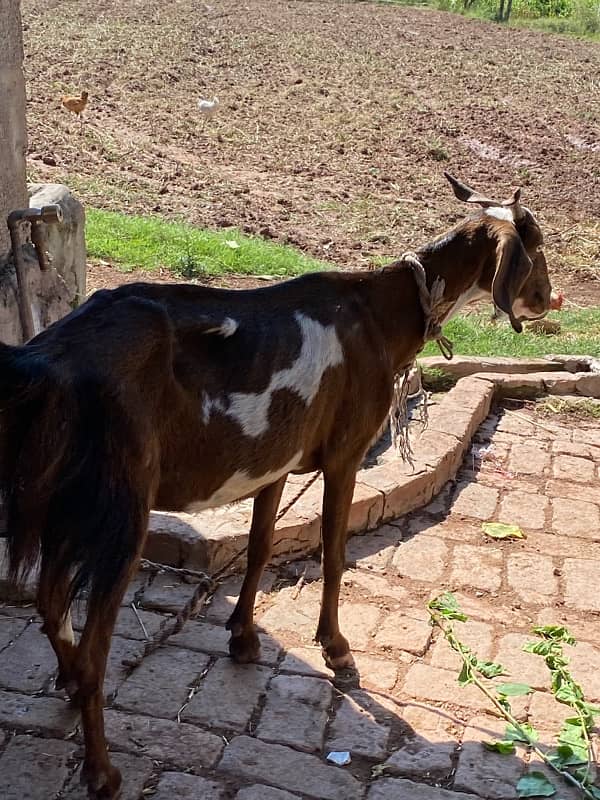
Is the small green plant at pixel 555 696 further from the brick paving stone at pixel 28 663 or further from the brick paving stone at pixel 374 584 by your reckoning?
the brick paving stone at pixel 28 663

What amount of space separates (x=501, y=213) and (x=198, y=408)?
1666 mm

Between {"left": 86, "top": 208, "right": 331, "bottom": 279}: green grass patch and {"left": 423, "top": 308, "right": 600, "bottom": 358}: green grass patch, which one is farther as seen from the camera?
{"left": 86, "top": 208, "right": 331, "bottom": 279}: green grass patch

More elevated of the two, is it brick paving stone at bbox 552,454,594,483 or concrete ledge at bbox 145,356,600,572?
concrete ledge at bbox 145,356,600,572

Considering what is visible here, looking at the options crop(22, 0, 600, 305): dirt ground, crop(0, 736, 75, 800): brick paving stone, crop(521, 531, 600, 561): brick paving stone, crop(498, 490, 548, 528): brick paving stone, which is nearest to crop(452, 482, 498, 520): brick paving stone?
crop(498, 490, 548, 528): brick paving stone

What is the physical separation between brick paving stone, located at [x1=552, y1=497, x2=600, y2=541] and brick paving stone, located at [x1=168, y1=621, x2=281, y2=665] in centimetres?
205

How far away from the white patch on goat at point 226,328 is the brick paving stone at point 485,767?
1.67 m

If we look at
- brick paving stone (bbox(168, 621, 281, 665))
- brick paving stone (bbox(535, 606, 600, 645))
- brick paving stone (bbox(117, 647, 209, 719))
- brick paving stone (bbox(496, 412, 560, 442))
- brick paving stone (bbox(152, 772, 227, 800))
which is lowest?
brick paving stone (bbox(496, 412, 560, 442))

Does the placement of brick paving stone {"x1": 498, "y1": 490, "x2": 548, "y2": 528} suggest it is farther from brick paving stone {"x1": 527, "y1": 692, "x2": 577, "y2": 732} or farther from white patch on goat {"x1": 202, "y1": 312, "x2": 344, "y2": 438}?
white patch on goat {"x1": 202, "y1": 312, "x2": 344, "y2": 438}

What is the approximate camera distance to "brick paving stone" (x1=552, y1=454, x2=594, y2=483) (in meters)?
6.43

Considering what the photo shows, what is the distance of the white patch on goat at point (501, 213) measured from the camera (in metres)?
4.36

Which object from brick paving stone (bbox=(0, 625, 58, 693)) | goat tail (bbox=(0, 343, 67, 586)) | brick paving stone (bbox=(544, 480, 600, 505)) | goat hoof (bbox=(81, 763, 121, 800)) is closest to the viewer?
goat tail (bbox=(0, 343, 67, 586))

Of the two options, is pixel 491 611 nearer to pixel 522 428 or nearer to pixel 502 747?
pixel 502 747

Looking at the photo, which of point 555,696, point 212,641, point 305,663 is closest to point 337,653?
point 305,663

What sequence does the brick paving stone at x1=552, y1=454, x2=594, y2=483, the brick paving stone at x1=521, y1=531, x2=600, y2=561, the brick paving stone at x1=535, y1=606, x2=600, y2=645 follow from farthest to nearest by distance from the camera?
the brick paving stone at x1=552, y1=454, x2=594, y2=483 → the brick paving stone at x1=521, y1=531, x2=600, y2=561 → the brick paving stone at x1=535, y1=606, x2=600, y2=645
